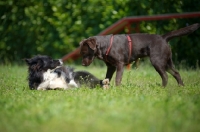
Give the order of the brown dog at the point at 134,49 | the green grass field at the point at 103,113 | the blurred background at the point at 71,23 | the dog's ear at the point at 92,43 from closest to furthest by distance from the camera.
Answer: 1. the green grass field at the point at 103,113
2. the brown dog at the point at 134,49
3. the dog's ear at the point at 92,43
4. the blurred background at the point at 71,23

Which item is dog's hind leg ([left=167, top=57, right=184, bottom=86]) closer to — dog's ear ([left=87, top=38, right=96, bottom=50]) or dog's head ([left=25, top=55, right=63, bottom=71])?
dog's ear ([left=87, top=38, right=96, bottom=50])

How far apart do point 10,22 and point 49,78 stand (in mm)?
10184

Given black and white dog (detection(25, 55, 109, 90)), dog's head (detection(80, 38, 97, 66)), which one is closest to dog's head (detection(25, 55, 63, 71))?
black and white dog (detection(25, 55, 109, 90))

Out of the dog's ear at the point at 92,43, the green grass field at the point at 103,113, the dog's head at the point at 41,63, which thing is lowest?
the green grass field at the point at 103,113

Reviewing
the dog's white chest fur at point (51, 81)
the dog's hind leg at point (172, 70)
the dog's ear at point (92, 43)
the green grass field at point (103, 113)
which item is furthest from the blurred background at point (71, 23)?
the green grass field at point (103, 113)

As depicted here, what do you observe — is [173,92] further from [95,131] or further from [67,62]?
[67,62]

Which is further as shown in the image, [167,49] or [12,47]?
[12,47]

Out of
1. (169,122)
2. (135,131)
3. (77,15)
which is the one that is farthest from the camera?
(77,15)

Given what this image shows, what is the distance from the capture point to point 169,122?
13.0ft

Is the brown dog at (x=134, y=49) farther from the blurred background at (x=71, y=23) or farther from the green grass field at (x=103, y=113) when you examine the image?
the blurred background at (x=71, y=23)

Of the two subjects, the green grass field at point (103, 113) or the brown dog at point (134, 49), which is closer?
the green grass field at point (103, 113)

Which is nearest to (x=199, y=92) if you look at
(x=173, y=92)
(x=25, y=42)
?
(x=173, y=92)

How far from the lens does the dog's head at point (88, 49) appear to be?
7.44 metres

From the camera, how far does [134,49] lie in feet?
24.5
